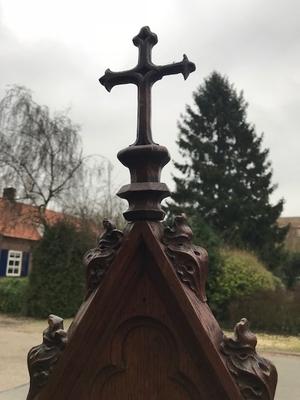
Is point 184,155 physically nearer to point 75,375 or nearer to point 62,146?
point 62,146

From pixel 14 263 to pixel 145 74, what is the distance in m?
31.6

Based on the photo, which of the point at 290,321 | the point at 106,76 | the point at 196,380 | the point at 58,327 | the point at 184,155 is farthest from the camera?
the point at 184,155

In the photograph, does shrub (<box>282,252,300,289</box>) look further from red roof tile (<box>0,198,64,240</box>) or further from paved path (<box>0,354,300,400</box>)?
paved path (<box>0,354,300,400</box>)

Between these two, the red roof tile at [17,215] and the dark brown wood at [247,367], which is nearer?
the dark brown wood at [247,367]

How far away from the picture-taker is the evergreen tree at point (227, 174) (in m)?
25.9

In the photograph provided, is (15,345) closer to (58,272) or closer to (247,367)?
(58,272)

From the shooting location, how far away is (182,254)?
56.4 inches

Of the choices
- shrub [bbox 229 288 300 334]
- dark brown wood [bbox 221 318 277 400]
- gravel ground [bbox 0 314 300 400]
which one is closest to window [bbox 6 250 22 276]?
gravel ground [bbox 0 314 300 400]

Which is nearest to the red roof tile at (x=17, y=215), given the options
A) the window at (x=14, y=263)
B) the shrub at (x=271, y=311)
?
the shrub at (x=271, y=311)

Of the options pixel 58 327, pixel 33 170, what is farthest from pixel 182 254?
pixel 33 170

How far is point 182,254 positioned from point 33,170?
17.8 m

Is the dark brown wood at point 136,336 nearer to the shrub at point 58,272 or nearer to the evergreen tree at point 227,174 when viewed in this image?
the shrub at point 58,272

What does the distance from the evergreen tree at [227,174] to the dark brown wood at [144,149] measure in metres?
22.0

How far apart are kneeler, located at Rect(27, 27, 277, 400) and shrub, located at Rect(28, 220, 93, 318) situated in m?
15.8
